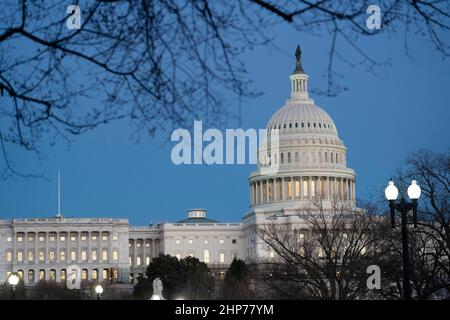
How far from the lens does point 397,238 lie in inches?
2394

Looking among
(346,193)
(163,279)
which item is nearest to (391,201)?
(163,279)

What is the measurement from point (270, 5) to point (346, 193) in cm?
18359

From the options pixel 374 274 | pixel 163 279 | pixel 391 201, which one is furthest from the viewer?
pixel 163 279

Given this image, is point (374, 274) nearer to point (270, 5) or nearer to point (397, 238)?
point (397, 238)
